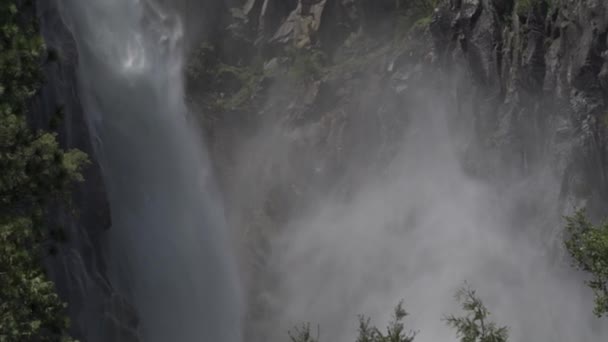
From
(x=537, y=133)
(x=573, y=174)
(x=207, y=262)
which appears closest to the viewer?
(x=573, y=174)

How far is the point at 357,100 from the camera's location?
63844 millimetres

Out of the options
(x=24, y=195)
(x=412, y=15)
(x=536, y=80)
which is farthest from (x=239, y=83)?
(x=24, y=195)

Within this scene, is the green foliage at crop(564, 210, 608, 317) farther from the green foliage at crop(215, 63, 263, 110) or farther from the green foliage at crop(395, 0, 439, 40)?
the green foliage at crop(215, 63, 263, 110)

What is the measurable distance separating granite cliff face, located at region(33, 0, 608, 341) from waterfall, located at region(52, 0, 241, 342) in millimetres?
2992

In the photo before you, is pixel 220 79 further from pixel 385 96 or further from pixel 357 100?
pixel 385 96

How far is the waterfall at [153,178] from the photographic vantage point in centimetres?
4850

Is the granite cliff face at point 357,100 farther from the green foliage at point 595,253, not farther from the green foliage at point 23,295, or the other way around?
the green foliage at point 595,253

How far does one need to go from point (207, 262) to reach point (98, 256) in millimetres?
17060

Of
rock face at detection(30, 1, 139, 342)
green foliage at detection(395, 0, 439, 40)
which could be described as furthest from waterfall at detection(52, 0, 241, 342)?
green foliage at detection(395, 0, 439, 40)

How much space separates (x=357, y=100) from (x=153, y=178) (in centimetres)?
2013

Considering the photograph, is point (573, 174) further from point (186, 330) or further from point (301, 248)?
point (186, 330)

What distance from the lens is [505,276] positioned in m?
52.9

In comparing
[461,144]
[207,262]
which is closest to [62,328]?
[207,262]

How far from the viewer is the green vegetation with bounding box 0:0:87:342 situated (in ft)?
60.7
